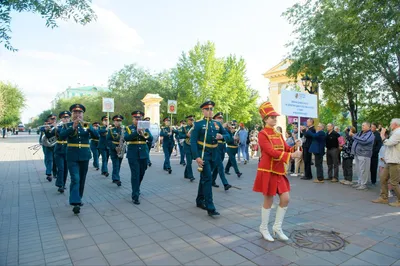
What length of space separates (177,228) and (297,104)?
3.77m

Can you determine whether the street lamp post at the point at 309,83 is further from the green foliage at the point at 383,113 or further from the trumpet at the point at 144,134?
the trumpet at the point at 144,134

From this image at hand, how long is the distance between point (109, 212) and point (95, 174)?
5.49 meters

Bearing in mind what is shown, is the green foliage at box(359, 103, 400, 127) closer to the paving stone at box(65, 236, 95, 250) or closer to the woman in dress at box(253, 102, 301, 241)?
the woman in dress at box(253, 102, 301, 241)

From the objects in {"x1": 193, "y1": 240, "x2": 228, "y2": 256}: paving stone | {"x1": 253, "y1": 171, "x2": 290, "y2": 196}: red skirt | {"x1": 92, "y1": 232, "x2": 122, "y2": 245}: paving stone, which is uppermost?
{"x1": 253, "y1": 171, "x2": 290, "y2": 196}: red skirt

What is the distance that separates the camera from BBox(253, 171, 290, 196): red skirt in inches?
170

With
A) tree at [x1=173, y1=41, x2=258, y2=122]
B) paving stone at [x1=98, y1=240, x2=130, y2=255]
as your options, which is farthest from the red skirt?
tree at [x1=173, y1=41, x2=258, y2=122]

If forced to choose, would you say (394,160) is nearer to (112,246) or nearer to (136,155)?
(136,155)

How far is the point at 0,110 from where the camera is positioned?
36469mm

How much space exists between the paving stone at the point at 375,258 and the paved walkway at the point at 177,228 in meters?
0.01

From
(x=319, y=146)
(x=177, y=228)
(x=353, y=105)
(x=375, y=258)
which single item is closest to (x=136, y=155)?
(x=177, y=228)

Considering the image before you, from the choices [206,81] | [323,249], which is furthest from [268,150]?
[206,81]

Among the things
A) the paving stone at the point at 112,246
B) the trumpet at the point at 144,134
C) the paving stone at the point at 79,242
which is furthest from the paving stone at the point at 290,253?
the trumpet at the point at 144,134

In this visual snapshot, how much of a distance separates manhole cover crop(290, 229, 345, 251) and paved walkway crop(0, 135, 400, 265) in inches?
5.3

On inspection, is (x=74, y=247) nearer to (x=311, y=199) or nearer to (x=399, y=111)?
(x=311, y=199)
